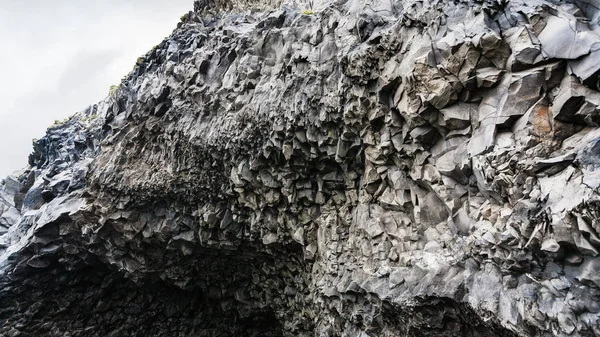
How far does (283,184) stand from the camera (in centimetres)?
1623

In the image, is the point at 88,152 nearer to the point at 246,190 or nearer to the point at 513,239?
the point at 246,190

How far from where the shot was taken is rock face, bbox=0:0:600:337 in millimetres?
7039

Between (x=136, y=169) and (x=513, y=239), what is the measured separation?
59.8ft

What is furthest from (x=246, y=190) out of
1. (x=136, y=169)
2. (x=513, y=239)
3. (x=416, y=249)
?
(x=513, y=239)

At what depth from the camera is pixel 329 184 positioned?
49.8 feet

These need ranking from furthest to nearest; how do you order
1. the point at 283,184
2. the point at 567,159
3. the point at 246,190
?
the point at 246,190 < the point at 283,184 < the point at 567,159

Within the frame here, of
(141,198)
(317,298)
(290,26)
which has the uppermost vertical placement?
(290,26)

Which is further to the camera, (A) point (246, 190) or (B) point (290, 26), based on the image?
(A) point (246, 190)

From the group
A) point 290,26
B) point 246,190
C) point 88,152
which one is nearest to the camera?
point 290,26

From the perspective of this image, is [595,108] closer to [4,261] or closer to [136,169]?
[136,169]

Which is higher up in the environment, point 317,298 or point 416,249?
point 416,249

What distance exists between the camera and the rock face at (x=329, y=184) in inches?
277

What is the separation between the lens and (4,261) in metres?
22.5

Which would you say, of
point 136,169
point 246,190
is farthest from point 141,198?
point 246,190
